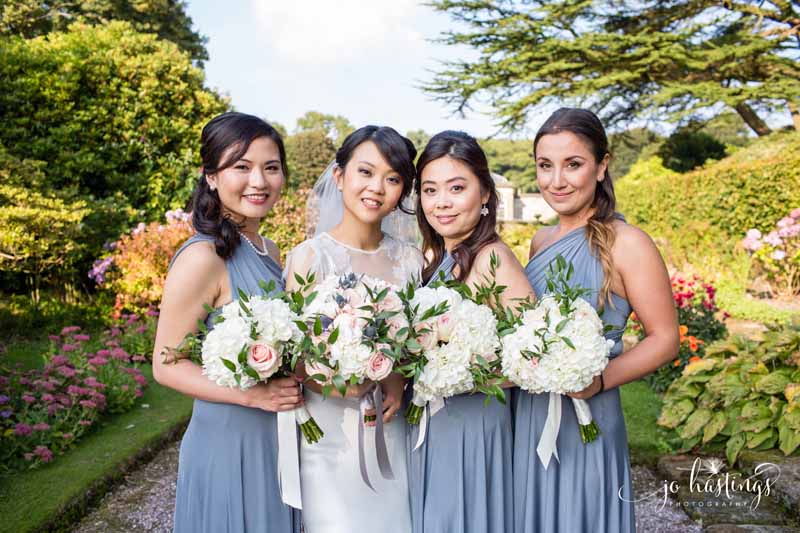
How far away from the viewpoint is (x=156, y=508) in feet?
14.7

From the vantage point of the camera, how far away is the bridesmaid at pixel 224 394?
2428mm

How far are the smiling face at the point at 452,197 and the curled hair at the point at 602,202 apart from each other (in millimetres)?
382

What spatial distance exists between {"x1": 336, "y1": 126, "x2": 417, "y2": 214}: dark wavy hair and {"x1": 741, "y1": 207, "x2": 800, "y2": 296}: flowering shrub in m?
9.37

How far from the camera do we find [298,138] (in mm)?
37469

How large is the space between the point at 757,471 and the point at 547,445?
271 cm

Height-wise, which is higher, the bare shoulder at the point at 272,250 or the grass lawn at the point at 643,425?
the bare shoulder at the point at 272,250

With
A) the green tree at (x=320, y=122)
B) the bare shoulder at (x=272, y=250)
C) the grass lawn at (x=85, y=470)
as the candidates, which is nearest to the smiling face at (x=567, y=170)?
the bare shoulder at (x=272, y=250)

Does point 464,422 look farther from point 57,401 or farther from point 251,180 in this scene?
point 57,401

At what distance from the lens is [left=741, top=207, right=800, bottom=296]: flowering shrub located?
10.5 meters

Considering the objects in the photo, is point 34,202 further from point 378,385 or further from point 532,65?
point 532,65

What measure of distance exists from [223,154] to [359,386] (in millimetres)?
1175

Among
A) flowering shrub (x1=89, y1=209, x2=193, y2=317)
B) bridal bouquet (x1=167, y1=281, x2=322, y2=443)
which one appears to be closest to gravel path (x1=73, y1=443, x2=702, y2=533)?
bridal bouquet (x1=167, y1=281, x2=322, y2=443)

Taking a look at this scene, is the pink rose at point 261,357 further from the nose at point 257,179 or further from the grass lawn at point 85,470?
the grass lawn at point 85,470

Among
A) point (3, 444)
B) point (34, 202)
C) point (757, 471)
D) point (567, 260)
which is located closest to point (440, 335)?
point (567, 260)
